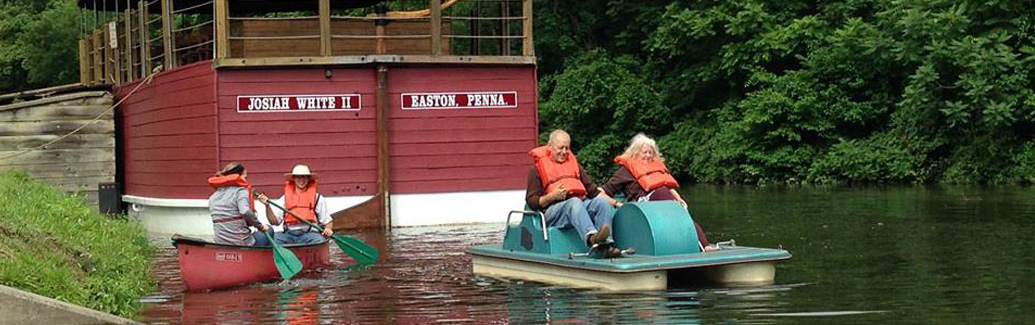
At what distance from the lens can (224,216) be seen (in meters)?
15.5

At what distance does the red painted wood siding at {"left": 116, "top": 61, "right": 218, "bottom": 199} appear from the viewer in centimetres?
2231

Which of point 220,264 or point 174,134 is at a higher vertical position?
point 174,134

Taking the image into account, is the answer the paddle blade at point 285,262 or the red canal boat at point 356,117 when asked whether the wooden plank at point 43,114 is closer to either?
the red canal boat at point 356,117

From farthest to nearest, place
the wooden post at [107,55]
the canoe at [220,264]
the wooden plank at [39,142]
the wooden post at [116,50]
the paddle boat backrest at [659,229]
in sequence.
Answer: the wooden post at [107,55] → the wooden post at [116,50] → the wooden plank at [39,142] → the canoe at [220,264] → the paddle boat backrest at [659,229]

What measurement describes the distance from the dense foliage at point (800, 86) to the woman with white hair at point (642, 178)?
17367mm

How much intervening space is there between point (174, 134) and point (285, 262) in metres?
9.08

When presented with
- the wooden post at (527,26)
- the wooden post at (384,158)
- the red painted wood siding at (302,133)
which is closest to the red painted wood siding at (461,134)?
the wooden post at (384,158)

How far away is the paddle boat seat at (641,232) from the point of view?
13.4m

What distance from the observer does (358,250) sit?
1683cm

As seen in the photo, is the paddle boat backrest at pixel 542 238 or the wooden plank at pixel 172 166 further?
the wooden plank at pixel 172 166

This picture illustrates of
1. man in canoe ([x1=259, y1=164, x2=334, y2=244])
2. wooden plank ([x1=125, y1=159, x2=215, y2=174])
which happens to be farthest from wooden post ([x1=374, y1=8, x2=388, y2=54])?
man in canoe ([x1=259, y1=164, x2=334, y2=244])

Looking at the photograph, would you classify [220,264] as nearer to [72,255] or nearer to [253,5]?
[72,255]

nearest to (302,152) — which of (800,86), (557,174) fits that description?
(557,174)

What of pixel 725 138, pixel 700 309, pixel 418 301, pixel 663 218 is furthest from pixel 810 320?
pixel 725 138
